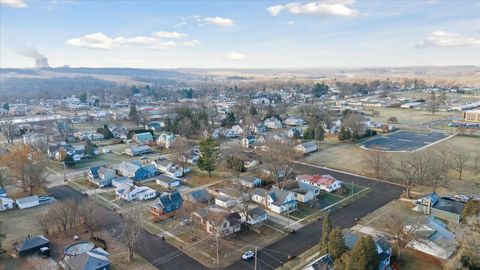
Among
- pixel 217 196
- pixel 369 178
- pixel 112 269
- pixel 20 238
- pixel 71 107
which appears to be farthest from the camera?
pixel 71 107

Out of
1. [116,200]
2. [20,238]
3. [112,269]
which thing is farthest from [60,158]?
[112,269]

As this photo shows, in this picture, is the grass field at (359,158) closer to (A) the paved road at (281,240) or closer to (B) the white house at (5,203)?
(A) the paved road at (281,240)

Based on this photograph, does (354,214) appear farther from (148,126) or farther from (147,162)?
(148,126)

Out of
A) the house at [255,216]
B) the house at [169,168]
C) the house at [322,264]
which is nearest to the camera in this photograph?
the house at [322,264]

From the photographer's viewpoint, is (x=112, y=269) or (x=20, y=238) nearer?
(x=112, y=269)

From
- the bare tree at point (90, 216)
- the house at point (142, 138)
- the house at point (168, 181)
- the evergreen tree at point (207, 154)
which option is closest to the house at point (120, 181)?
the house at point (168, 181)

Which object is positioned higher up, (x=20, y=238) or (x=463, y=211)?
(x=463, y=211)
